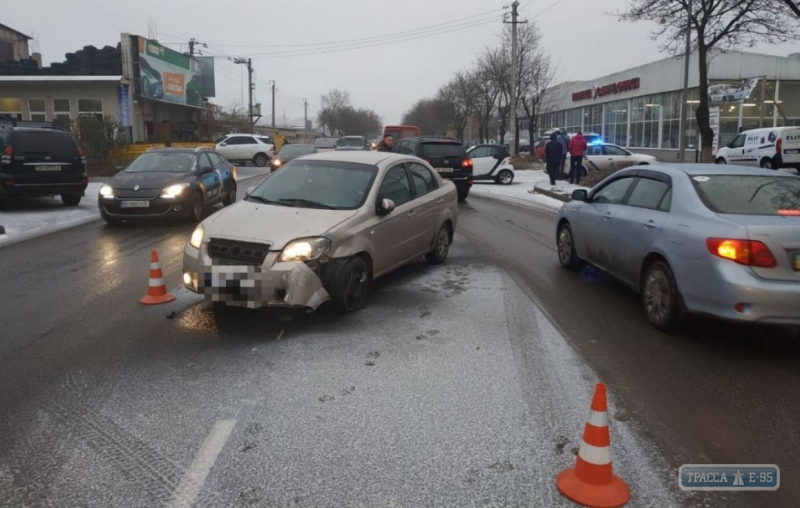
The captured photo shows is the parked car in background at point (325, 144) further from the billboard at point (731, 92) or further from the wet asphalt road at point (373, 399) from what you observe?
the wet asphalt road at point (373, 399)

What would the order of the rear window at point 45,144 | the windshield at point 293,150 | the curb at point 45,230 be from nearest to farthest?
the curb at point 45,230
the rear window at point 45,144
the windshield at point 293,150

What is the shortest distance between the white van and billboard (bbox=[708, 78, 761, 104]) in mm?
10002

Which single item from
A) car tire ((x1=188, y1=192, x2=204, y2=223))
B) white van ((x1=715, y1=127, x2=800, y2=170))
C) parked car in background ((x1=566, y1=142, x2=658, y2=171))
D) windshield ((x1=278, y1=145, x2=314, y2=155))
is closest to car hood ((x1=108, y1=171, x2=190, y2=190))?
car tire ((x1=188, y1=192, x2=204, y2=223))

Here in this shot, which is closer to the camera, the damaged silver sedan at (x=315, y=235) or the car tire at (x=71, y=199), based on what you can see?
the damaged silver sedan at (x=315, y=235)

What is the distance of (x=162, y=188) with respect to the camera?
39.5 feet

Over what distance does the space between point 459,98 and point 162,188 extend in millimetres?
49334

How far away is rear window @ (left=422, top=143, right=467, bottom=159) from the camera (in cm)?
1711

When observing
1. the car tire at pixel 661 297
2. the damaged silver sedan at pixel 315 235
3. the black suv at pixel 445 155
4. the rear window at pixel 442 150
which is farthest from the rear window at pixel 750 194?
the rear window at pixel 442 150

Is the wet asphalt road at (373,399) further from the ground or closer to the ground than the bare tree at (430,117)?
closer to the ground

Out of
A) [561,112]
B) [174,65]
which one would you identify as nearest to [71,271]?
[174,65]

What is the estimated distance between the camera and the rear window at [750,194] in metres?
5.48

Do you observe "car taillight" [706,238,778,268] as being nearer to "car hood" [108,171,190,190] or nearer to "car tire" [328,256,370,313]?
"car tire" [328,256,370,313]

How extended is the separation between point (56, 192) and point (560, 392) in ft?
44.6

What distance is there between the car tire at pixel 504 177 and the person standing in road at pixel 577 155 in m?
2.41
